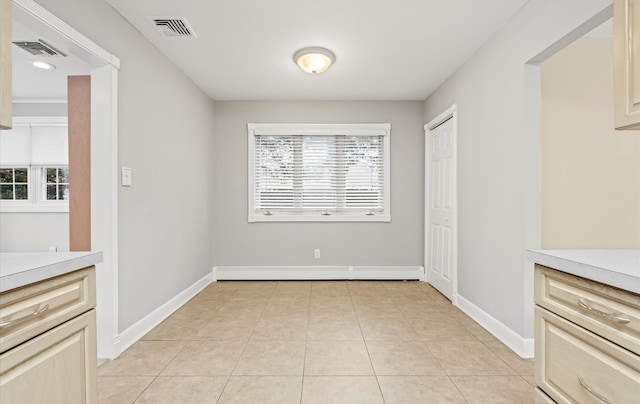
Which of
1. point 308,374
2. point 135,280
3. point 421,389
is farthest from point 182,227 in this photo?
point 421,389

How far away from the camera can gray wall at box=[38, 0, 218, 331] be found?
2301 mm

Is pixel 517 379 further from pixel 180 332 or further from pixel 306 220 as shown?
pixel 306 220

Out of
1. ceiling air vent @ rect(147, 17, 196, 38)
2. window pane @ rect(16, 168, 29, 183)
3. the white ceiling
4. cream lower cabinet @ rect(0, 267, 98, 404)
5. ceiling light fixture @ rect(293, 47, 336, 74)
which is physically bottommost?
cream lower cabinet @ rect(0, 267, 98, 404)

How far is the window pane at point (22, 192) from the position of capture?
4715 millimetres

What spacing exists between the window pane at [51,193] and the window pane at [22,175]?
36cm

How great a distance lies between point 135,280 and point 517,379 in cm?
283

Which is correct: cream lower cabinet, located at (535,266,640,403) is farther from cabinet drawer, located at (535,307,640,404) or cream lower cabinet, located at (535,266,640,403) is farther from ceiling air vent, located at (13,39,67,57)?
ceiling air vent, located at (13,39,67,57)

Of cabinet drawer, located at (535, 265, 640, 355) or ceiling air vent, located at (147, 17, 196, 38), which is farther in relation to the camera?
ceiling air vent, located at (147, 17, 196, 38)

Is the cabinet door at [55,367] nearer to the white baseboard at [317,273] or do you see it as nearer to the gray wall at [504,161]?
the gray wall at [504,161]

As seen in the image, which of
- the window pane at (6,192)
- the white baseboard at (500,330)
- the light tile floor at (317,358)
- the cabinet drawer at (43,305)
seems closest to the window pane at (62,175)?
the window pane at (6,192)

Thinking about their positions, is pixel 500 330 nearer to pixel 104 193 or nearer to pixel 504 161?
pixel 504 161

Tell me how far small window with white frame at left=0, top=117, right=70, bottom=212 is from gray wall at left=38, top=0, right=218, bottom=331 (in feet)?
8.44

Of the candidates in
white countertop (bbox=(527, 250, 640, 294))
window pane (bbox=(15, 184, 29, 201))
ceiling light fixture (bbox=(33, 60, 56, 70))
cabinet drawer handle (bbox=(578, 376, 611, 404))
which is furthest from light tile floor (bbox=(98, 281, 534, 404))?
window pane (bbox=(15, 184, 29, 201))

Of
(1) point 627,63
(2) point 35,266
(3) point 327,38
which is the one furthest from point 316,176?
(2) point 35,266
